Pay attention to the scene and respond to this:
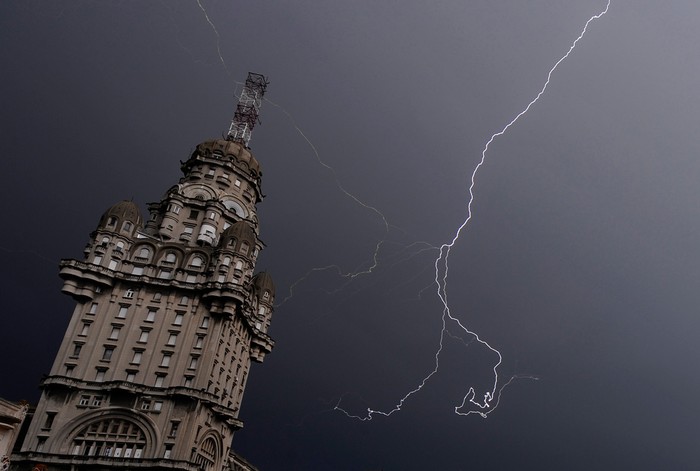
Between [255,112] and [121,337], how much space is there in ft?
157

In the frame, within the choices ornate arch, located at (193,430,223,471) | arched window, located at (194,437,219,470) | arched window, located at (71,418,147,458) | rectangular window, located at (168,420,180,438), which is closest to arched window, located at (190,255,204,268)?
rectangular window, located at (168,420,180,438)

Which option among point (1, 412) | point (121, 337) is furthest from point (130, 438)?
point (1, 412)

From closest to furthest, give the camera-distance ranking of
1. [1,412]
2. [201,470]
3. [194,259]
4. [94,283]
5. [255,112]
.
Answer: [1,412]
[201,470]
[94,283]
[194,259]
[255,112]

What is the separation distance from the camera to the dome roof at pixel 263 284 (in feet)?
334

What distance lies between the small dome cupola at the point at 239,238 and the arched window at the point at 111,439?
26502 millimetres

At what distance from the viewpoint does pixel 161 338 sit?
3253 inches

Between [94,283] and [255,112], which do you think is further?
[255,112]

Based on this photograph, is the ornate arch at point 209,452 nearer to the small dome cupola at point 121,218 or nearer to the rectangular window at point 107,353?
the rectangular window at point 107,353

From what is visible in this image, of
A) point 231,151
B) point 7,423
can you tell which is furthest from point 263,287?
point 7,423

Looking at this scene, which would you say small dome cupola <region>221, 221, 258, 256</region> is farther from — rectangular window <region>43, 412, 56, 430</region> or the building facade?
rectangular window <region>43, 412, 56, 430</region>

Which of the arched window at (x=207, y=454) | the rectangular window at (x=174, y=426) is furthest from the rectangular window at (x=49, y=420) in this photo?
the arched window at (x=207, y=454)

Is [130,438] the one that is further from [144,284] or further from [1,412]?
[1,412]

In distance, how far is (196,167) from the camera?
4033 inches

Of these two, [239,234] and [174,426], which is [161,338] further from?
[239,234]
